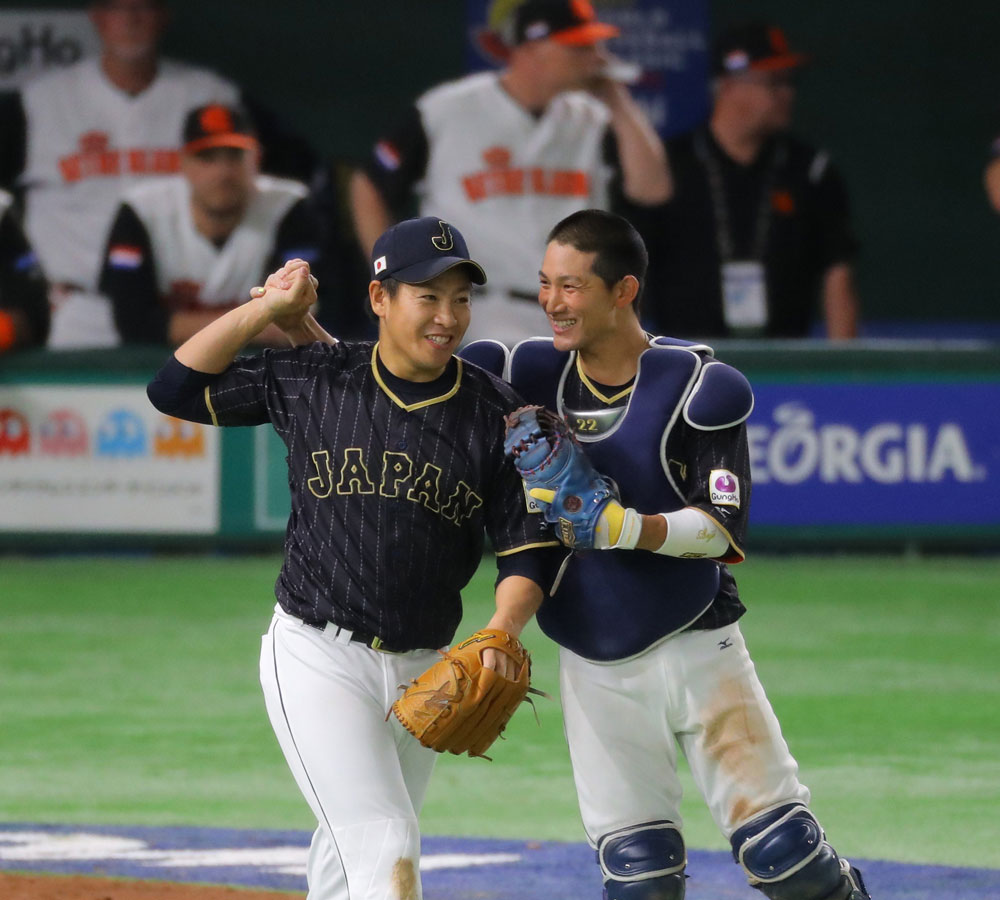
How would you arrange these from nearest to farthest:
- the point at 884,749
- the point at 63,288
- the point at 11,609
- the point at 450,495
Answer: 1. the point at 450,495
2. the point at 884,749
3. the point at 11,609
4. the point at 63,288

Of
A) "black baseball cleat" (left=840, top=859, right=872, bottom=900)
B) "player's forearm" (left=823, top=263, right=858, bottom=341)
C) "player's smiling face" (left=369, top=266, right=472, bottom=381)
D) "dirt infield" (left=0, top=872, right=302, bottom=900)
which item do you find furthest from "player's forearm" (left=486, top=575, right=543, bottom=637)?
"player's forearm" (left=823, top=263, right=858, bottom=341)

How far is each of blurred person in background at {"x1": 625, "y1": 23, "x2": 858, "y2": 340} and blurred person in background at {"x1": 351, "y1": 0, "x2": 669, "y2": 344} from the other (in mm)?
268

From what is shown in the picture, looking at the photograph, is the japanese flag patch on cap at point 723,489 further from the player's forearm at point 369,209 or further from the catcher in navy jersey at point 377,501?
the player's forearm at point 369,209

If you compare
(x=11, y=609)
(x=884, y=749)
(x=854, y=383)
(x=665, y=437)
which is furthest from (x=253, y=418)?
(x=854, y=383)

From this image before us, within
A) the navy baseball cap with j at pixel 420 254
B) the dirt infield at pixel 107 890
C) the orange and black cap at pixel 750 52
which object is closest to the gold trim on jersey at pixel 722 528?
the navy baseball cap with j at pixel 420 254

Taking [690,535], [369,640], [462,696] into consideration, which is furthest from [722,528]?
[369,640]

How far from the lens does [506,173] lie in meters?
10.3

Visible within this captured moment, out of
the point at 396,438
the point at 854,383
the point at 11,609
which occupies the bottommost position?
the point at 11,609

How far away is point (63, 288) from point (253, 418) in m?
7.19

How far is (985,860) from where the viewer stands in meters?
5.65

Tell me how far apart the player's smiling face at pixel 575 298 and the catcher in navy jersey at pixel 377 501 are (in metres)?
0.17

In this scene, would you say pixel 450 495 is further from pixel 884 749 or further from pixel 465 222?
pixel 465 222

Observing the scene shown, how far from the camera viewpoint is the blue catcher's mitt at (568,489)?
13.2 ft

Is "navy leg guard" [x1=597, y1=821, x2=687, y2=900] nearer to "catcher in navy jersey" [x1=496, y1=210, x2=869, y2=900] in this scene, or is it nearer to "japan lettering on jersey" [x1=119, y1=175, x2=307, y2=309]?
"catcher in navy jersey" [x1=496, y1=210, x2=869, y2=900]
